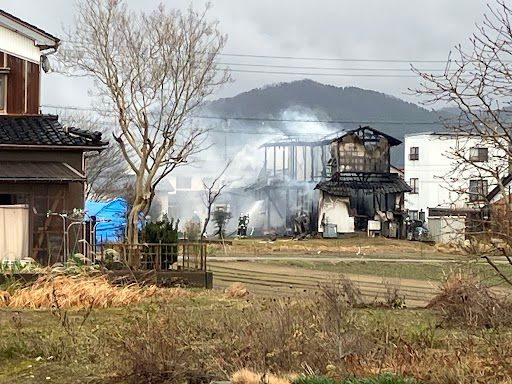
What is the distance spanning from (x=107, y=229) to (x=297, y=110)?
63.1 meters

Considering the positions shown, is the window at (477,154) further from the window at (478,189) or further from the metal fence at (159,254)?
the metal fence at (159,254)

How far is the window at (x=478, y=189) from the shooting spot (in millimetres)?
8062

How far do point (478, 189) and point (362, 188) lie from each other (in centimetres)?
5440

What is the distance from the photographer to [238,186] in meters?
71.2

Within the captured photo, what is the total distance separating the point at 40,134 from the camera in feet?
70.3

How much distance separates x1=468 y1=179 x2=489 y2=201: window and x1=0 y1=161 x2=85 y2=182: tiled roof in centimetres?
1298

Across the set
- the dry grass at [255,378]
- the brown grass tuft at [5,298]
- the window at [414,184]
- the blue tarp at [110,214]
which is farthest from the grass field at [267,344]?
the window at [414,184]

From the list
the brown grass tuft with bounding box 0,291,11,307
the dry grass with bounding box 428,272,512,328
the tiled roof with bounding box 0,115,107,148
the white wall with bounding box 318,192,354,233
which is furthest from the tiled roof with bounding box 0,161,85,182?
the white wall with bounding box 318,192,354,233

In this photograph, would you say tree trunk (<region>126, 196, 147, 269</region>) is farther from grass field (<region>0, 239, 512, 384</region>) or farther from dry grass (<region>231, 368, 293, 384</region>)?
dry grass (<region>231, 368, 293, 384</region>)

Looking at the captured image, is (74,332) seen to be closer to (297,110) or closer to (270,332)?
(270,332)

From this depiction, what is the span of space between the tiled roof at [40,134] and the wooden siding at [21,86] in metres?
0.55

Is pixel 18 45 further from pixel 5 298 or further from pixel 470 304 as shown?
pixel 470 304

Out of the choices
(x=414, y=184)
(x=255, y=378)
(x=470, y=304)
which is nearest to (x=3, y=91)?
(x=470, y=304)

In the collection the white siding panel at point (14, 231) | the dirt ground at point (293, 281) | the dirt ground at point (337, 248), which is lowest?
the dirt ground at point (293, 281)
